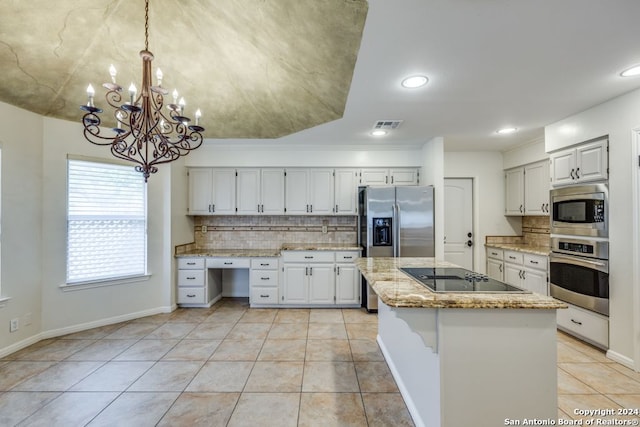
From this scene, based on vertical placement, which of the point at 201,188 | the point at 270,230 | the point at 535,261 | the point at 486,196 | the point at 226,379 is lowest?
the point at 226,379

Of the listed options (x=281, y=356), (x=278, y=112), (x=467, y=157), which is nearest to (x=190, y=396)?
(x=281, y=356)

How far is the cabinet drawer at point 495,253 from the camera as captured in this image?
4.15m

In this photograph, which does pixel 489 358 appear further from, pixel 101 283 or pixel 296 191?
pixel 101 283

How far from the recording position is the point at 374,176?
168 inches

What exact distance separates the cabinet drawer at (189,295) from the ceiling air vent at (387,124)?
3348 millimetres

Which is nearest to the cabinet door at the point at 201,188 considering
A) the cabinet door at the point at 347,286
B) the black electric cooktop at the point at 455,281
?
the cabinet door at the point at 347,286

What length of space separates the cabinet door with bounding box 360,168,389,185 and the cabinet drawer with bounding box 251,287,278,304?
215 cm

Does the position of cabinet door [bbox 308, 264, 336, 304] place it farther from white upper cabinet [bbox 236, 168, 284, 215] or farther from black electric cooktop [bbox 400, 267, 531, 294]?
black electric cooktop [bbox 400, 267, 531, 294]

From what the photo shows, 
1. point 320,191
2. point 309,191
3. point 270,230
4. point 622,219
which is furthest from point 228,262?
point 622,219

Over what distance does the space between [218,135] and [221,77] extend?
1063 millimetres

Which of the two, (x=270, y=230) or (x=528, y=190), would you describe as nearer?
(x=528, y=190)

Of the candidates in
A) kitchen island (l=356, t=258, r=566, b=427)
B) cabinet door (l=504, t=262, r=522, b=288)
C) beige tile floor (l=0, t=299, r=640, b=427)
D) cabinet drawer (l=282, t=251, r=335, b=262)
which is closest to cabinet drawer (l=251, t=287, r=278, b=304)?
cabinet drawer (l=282, t=251, r=335, b=262)

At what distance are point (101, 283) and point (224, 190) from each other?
194cm

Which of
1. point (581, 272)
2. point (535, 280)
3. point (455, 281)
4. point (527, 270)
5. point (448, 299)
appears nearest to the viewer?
point (448, 299)
